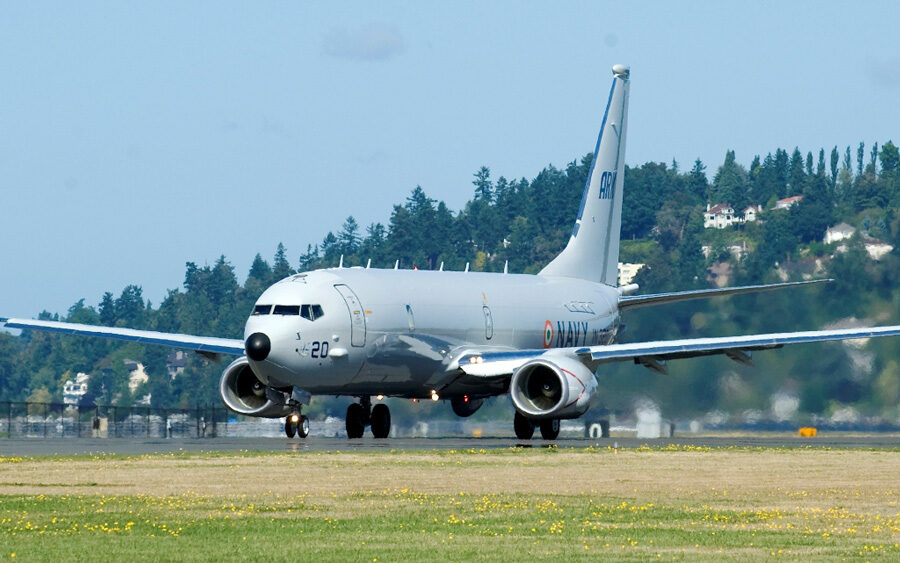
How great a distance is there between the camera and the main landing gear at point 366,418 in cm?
4488

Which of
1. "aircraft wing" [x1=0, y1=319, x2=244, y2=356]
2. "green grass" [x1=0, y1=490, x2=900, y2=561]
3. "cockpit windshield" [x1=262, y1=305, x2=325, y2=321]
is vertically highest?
"cockpit windshield" [x1=262, y1=305, x2=325, y2=321]

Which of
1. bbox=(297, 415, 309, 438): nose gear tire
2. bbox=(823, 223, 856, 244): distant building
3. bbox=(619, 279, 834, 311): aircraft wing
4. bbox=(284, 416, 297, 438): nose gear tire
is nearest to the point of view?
bbox=(284, 416, 297, 438): nose gear tire

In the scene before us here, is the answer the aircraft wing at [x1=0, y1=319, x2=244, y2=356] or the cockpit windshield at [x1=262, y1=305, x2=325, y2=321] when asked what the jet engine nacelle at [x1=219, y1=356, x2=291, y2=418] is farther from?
the cockpit windshield at [x1=262, y1=305, x2=325, y2=321]

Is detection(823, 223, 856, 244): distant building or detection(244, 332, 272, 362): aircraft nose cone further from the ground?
detection(823, 223, 856, 244): distant building

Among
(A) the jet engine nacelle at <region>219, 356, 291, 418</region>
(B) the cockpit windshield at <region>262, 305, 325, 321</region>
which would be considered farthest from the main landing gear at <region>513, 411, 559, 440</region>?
(B) the cockpit windshield at <region>262, 305, 325, 321</region>

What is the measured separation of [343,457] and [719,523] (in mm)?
14037

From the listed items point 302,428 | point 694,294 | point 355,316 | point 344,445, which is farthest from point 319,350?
point 694,294

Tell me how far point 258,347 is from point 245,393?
4465 mm

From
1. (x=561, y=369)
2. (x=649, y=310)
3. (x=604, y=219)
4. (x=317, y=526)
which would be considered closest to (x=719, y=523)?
(x=317, y=526)

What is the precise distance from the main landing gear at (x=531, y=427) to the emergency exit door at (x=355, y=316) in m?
5.18

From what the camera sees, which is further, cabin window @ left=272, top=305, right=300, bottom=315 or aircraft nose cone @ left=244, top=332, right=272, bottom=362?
cabin window @ left=272, top=305, right=300, bottom=315

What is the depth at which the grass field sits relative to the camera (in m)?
17.7

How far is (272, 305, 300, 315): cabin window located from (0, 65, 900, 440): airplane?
24 millimetres

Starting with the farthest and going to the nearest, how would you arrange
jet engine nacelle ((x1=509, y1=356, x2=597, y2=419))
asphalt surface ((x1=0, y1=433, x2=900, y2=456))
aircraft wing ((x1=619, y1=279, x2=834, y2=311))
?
aircraft wing ((x1=619, y1=279, x2=834, y2=311)) → jet engine nacelle ((x1=509, y1=356, x2=597, y2=419)) → asphalt surface ((x1=0, y1=433, x2=900, y2=456))
